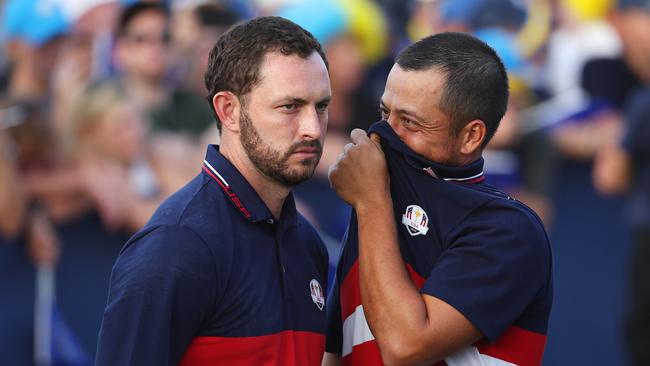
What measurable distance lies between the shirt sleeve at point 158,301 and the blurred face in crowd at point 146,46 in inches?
169

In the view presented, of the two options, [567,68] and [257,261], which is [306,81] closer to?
[257,261]

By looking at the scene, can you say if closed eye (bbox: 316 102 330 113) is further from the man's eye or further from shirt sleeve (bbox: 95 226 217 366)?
shirt sleeve (bbox: 95 226 217 366)

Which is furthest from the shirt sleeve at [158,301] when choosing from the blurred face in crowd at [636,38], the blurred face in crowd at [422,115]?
the blurred face in crowd at [636,38]

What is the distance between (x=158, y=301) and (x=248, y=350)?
0.31 m

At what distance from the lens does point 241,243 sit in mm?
2848

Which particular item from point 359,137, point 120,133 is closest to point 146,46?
point 120,133

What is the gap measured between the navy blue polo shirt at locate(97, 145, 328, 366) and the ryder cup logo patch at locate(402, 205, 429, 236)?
0.32 metres

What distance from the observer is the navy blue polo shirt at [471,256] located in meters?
2.88

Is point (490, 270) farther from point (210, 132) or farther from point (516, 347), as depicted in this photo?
point (210, 132)

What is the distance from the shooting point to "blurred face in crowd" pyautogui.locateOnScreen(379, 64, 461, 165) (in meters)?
3.02

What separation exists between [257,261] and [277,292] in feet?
0.34

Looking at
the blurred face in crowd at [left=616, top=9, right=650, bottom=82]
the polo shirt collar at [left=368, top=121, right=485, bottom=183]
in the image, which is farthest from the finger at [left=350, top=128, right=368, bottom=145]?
the blurred face in crowd at [left=616, top=9, right=650, bottom=82]

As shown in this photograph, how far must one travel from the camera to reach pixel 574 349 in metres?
7.67

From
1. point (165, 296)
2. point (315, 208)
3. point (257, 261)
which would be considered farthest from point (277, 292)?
point (315, 208)
